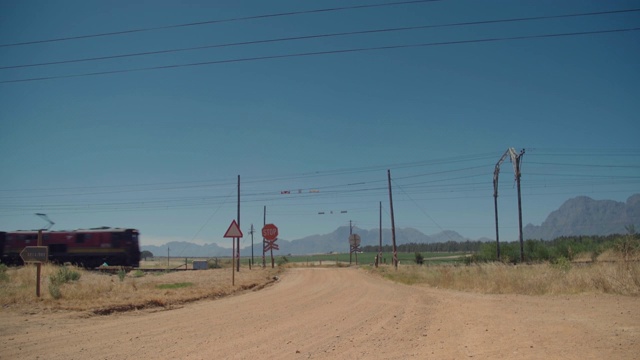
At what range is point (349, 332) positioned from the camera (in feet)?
30.0

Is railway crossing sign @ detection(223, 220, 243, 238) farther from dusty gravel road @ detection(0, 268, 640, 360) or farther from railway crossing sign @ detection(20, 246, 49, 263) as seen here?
railway crossing sign @ detection(20, 246, 49, 263)

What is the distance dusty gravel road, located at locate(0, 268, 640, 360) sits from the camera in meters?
7.19

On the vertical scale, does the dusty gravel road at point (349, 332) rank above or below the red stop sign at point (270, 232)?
below

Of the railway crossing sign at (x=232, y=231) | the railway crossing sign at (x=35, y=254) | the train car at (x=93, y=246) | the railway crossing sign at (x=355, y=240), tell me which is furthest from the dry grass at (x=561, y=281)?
the railway crossing sign at (x=355, y=240)

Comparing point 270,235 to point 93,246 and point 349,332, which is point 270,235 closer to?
point 93,246

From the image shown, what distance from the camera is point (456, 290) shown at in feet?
62.1

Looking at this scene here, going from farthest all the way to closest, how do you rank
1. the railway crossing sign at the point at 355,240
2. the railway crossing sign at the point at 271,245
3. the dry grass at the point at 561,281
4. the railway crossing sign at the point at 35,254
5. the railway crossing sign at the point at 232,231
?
1. the railway crossing sign at the point at 355,240
2. the railway crossing sign at the point at 271,245
3. the railway crossing sign at the point at 232,231
4. the railway crossing sign at the point at 35,254
5. the dry grass at the point at 561,281

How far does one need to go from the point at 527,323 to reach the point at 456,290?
32.4ft

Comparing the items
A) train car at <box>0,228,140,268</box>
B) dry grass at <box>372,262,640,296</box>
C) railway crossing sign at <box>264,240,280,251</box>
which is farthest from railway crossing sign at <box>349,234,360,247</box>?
dry grass at <box>372,262,640,296</box>

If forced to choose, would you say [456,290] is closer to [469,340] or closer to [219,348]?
[469,340]

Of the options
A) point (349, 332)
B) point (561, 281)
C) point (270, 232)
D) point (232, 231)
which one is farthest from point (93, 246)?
point (349, 332)

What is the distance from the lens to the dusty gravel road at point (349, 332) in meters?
7.19

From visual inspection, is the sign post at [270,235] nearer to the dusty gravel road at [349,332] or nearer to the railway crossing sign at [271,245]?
the railway crossing sign at [271,245]

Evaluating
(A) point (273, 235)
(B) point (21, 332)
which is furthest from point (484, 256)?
(B) point (21, 332)
